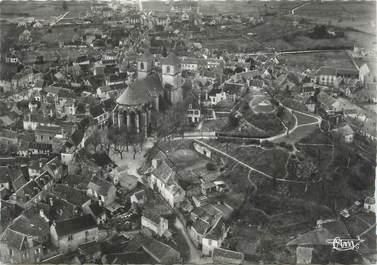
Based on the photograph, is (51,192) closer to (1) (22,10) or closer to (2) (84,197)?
(2) (84,197)

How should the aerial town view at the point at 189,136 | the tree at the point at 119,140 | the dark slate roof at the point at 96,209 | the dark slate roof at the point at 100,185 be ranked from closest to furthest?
the aerial town view at the point at 189,136
the dark slate roof at the point at 96,209
the dark slate roof at the point at 100,185
the tree at the point at 119,140

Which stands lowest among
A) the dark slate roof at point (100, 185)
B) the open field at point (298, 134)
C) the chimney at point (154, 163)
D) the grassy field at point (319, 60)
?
the dark slate roof at point (100, 185)

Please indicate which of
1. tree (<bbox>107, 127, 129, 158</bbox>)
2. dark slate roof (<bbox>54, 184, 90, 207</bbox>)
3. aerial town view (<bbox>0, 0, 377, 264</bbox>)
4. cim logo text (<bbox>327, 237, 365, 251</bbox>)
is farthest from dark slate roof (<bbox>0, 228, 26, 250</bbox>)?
cim logo text (<bbox>327, 237, 365, 251</bbox>)

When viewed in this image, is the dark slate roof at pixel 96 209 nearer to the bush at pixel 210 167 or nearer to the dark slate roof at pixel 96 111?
the bush at pixel 210 167

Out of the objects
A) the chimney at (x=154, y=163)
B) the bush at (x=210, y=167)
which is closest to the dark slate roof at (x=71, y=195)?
the chimney at (x=154, y=163)

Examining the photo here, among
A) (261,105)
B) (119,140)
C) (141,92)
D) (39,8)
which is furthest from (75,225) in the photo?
(39,8)
